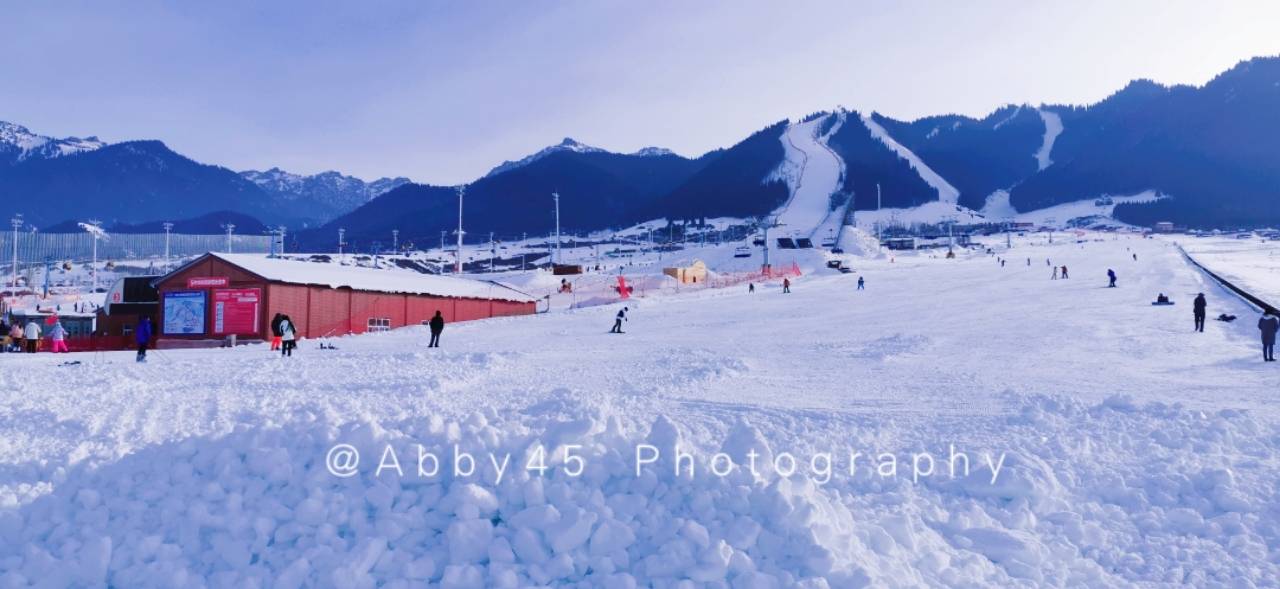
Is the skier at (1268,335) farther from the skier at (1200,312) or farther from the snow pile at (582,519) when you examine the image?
the snow pile at (582,519)

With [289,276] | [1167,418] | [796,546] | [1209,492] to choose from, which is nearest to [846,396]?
[1167,418]

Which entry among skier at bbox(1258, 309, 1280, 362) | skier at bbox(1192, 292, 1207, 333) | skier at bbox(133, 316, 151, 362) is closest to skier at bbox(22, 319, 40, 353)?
skier at bbox(133, 316, 151, 362)

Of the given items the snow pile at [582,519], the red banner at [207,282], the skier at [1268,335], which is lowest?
the snow pile at [582,519]

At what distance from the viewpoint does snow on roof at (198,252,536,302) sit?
28.1 metres

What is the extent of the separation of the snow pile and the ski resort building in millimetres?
21049

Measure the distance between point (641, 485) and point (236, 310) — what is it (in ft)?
81.1

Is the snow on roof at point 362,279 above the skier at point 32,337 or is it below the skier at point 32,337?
above

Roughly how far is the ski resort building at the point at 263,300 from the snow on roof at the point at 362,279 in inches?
2.0

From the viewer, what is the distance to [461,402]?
460 inches

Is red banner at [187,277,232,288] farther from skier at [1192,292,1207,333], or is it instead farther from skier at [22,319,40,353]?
skier at [1192,292,1207,333]

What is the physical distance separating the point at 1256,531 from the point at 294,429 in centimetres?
947

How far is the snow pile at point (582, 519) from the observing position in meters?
6.14

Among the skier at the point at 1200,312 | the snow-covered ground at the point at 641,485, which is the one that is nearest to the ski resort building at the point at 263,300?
the snow-covered ground at the point at 641,485

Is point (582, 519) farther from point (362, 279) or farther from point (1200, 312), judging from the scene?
point (362, 279)
